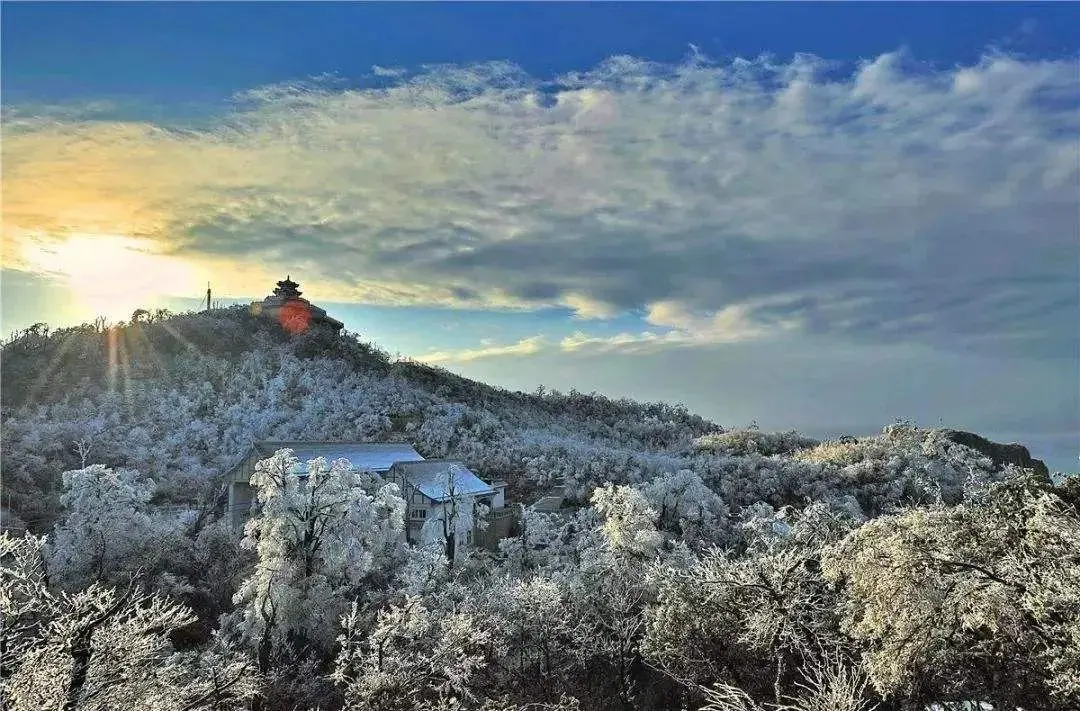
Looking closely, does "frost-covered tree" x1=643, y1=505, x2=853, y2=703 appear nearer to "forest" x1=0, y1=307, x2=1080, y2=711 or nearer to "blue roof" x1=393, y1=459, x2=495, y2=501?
"forest" x1=0, y1=307, x2=1080, y2=711

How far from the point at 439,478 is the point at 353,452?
28.3 ft

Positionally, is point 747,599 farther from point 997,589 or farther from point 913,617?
point 997,589

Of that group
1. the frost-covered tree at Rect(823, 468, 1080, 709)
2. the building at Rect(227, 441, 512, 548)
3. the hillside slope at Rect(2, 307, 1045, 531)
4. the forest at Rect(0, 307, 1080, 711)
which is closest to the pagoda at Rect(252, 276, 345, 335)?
the hillside slope at Rect(2, 307, 1045, 531)

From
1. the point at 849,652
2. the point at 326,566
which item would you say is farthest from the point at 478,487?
the point at 849,652

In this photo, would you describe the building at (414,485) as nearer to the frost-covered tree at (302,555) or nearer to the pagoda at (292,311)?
the frost-covered tree at (302,555)

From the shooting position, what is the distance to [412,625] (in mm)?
19188

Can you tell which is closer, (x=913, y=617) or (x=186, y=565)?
(x=913, y=617)

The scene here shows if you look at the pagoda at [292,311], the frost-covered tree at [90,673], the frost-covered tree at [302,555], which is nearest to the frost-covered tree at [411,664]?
the frost-covered tree at [90,673]

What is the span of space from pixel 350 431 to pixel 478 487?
20.2 meters

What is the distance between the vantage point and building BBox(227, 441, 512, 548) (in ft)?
137

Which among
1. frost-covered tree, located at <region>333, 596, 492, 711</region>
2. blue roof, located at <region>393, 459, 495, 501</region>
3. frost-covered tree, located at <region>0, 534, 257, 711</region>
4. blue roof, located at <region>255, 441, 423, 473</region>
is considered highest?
blue roof, located at <region>255, 441, 423, 473</region>

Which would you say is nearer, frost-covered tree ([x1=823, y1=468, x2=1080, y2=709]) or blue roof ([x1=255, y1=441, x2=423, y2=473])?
frost-covered tree ([x1=823, y1=468, x2=1080, y2=709])

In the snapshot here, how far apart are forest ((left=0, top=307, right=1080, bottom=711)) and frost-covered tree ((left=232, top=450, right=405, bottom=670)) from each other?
8 centimetres

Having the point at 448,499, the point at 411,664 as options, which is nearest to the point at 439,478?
the point at 448,499
